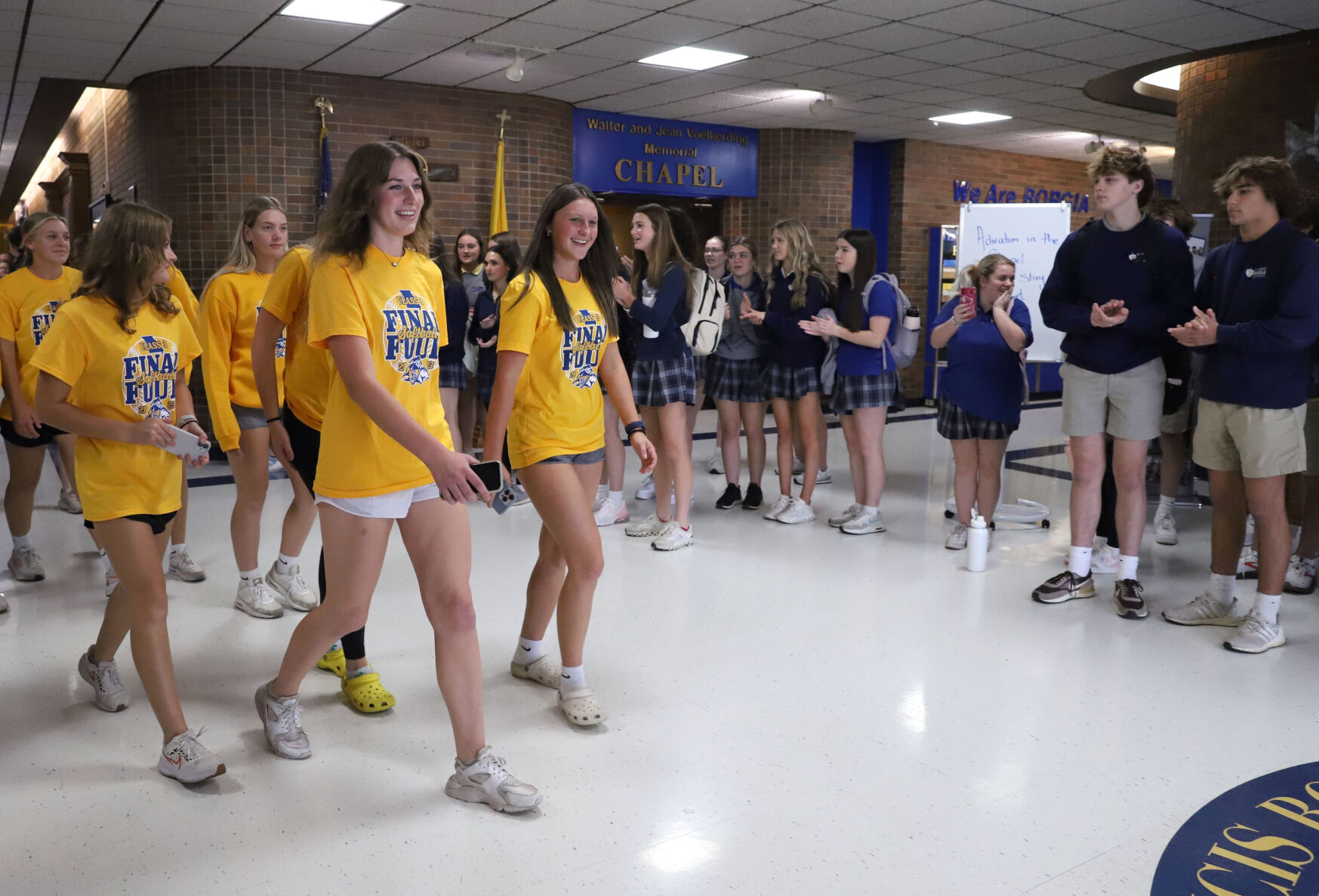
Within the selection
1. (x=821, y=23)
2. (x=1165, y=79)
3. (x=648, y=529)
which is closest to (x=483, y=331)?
(x=648, y=529)

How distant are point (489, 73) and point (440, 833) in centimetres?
683

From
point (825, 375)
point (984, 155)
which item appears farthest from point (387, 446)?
point (984, 155)

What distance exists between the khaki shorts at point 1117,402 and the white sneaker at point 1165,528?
1.38 metres

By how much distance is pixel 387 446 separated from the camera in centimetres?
231

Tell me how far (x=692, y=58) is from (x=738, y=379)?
3.09 meters

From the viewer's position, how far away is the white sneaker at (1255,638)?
3654mm

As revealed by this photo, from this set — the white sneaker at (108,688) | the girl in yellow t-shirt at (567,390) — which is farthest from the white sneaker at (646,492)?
the white sneaker at (108,688)

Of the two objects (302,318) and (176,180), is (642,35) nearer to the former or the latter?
(176,180)

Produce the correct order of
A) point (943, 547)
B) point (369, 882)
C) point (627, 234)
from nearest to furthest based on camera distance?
point (369, 882) → point (943, 547) → point (627, 234)

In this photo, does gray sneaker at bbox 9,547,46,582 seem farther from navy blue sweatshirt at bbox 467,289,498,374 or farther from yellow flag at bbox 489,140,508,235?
yellow flag at bbox 489,140,508,235

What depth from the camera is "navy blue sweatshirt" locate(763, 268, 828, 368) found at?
17.8 ft

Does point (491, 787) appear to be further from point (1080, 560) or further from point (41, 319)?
point (41, 319)

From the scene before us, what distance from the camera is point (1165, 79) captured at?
9039mm

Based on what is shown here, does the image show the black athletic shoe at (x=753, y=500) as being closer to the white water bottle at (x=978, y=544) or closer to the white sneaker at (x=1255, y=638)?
the white water bottle at (x=978, y=544)
